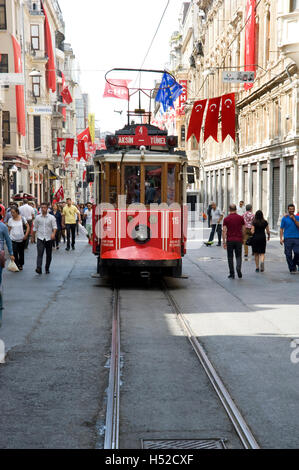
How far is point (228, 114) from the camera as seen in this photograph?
25047 millimetres

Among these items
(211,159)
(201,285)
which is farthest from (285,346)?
(211,159)

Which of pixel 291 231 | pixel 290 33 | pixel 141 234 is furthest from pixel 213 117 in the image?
pixel 141 234

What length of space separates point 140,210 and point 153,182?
2.26ft

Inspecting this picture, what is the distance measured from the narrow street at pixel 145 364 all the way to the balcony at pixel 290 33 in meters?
10.5

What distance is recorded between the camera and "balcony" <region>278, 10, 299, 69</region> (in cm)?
2142

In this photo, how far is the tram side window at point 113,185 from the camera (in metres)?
14.2

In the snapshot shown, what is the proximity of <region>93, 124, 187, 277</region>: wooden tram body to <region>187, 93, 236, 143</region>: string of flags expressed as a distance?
10.2 metres

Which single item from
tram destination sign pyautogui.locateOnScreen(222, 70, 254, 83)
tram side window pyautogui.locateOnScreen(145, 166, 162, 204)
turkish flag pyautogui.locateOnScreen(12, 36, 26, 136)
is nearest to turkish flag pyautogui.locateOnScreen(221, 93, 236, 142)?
tram destination sign pyautogui.locateOnScreen(222, 70, 254, 83)

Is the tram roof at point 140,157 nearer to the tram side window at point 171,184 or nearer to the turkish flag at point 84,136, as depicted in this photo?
the tram side window at point 171,184

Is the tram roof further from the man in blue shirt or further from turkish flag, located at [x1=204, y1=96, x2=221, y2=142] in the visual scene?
turkish flag, located at [x1=204, y1=96, x2=221, y2=142]

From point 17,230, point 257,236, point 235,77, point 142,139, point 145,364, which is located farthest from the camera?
point 235,77

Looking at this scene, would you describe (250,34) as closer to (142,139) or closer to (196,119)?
(196,119)

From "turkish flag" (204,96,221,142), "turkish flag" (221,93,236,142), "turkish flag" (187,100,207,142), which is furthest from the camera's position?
"turkish flag" (204,96,221,142)

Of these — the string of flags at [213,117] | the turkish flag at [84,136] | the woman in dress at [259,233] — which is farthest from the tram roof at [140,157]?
the turkish flag at [84,136]
